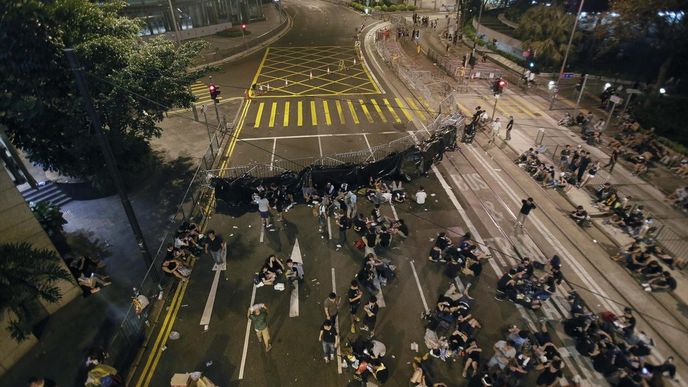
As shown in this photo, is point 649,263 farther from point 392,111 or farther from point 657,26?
point 657,26

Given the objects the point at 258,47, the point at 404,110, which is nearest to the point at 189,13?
the point at 258,47

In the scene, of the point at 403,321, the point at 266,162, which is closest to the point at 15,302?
the point at 403,321

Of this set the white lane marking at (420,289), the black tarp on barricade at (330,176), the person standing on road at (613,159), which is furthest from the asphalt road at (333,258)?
the person standing on road at (613,159)

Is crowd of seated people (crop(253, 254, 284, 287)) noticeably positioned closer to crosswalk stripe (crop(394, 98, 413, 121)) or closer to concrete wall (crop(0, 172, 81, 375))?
concrete wall (crop(0, 172, 81, 375))

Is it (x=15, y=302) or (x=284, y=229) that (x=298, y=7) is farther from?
(x=15, y=302)

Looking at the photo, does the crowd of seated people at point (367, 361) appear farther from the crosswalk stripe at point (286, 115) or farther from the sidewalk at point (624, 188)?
the crosswalk stripe at point (286, 115)
